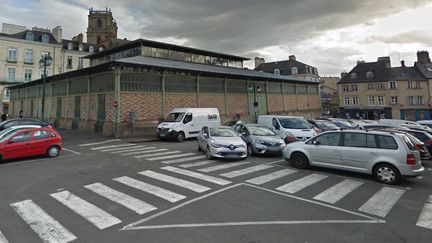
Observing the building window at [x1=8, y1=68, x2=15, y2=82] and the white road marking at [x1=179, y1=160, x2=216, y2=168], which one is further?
the building window at [x1=8, y1=68, x2=15, y2=82]

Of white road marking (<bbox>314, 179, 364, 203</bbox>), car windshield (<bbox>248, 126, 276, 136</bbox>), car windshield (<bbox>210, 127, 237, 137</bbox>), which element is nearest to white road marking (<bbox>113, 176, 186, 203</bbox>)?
white road marking (<bbox>314, 179, 364, 203</bbox>)

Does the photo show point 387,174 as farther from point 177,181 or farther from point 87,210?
point 87,210

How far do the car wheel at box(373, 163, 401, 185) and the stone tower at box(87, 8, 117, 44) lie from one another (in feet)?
247

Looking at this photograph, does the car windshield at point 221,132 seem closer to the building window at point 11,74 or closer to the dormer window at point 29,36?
the building window at point 11,74

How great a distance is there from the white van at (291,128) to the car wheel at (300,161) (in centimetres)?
432

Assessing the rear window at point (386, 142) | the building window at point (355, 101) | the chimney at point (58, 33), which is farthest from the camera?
the chimney at point (58, 33)

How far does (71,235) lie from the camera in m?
4.06

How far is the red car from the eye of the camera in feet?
33.7

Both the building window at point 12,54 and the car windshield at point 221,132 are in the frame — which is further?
the building window at point 12,54

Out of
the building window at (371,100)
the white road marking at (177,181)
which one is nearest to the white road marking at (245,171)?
the white road marking at (177,181)

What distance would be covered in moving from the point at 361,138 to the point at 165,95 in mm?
17647

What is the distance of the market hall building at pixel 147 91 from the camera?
790 inches

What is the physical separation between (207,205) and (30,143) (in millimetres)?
9925

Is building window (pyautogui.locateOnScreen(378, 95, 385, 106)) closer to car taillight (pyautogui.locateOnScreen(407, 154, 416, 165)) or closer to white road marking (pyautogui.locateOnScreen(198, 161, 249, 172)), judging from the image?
car taillight (pyautogui.locateOnScreen(407, 154, 416, 165))
